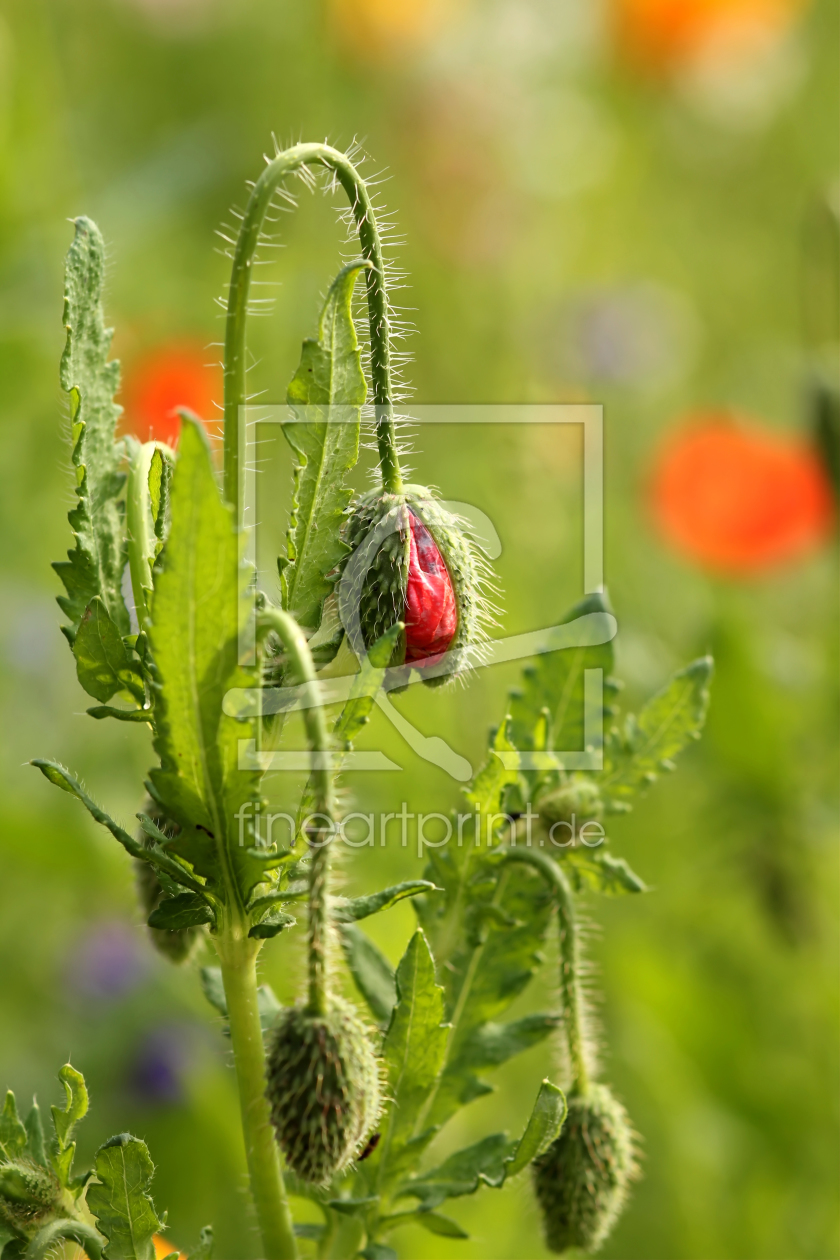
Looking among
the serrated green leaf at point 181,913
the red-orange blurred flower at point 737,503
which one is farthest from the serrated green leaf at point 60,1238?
the red-orange blurred flower at point 737,503

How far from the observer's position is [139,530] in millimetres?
1627

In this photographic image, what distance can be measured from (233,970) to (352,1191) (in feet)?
1.48

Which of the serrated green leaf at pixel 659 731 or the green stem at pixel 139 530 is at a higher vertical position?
the green stem at pixel 139 530

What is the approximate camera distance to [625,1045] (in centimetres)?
418

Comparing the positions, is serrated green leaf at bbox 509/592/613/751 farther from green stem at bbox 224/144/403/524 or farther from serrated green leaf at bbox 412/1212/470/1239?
serrated green leaf at bbox 412/1212/470/1239

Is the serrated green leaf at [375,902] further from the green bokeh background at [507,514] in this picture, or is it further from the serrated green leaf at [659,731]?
the green bokeh background at [507,514]

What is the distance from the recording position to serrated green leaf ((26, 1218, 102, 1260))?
153 cm

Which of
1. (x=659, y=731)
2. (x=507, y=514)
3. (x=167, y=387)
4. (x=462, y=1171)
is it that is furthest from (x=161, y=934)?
(x=507, y=514)

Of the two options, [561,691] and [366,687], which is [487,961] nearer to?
[561,691]

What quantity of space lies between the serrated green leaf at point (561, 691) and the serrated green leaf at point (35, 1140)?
848mm

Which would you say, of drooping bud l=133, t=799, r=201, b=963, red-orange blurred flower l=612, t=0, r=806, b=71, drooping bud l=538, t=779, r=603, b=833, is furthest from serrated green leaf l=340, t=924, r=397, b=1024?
red-orange blurred flower l=612, t=0, r=806, b=71

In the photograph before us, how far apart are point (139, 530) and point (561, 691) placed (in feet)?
2.50

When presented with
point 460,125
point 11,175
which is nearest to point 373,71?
point 460,125

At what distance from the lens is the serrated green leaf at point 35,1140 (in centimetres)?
165
